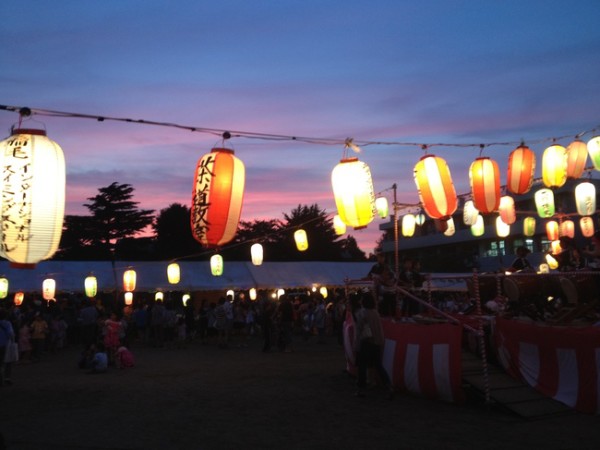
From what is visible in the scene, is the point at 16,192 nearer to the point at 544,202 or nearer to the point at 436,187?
the point at 436,187

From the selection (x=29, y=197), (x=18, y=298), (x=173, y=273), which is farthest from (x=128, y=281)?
(x=29, y=197)

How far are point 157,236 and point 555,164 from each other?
39249 millimetres

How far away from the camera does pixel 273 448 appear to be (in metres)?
6.03

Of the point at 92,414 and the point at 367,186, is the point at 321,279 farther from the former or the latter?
the point at 92,414

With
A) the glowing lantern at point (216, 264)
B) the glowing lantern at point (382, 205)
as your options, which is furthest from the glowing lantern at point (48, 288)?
the glowing lantern at point (382, 205)

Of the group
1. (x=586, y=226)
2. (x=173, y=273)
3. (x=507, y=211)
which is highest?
(x=507, y=211)

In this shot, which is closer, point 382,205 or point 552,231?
point 552,231

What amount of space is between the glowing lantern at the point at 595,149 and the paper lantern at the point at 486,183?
2.34 m

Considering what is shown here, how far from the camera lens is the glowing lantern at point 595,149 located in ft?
40.6

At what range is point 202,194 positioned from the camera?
8.74m

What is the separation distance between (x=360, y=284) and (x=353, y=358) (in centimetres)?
159

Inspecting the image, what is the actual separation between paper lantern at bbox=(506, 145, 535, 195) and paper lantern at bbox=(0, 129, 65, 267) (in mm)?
9963

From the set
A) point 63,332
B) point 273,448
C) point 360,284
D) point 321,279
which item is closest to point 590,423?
point 273,448

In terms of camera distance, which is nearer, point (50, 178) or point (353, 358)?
point (50, 178)
